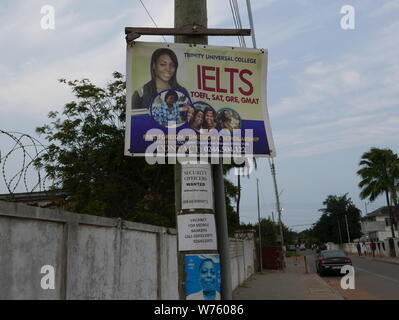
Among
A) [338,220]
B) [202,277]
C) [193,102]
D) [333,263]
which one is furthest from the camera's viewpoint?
[338,220]

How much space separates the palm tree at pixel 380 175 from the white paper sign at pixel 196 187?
3737 centimetres

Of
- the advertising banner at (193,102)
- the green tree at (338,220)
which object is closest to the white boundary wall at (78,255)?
the advertising banner at (193,102)

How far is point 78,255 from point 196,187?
64.3 inches

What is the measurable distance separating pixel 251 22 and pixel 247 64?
4.26 m

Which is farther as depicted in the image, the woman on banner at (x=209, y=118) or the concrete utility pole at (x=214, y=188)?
the woman on banner at (x=209, y=118)

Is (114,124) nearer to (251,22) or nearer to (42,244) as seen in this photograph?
(251,22)

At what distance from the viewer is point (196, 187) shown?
3.62 meters

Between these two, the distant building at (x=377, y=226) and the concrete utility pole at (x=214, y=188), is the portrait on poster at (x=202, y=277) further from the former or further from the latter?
the distant building at (x=377, y=226)

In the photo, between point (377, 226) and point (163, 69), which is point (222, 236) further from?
point (377, 226)

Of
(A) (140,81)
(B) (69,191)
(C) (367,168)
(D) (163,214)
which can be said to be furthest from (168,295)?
(C) (367,168)

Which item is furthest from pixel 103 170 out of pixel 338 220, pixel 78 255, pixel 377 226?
pixel 338 220

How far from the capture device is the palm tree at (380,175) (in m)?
37.3

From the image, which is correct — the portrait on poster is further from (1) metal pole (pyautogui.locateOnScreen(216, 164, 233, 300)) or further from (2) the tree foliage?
(2) the tree foliage

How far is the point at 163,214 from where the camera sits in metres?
14.4
